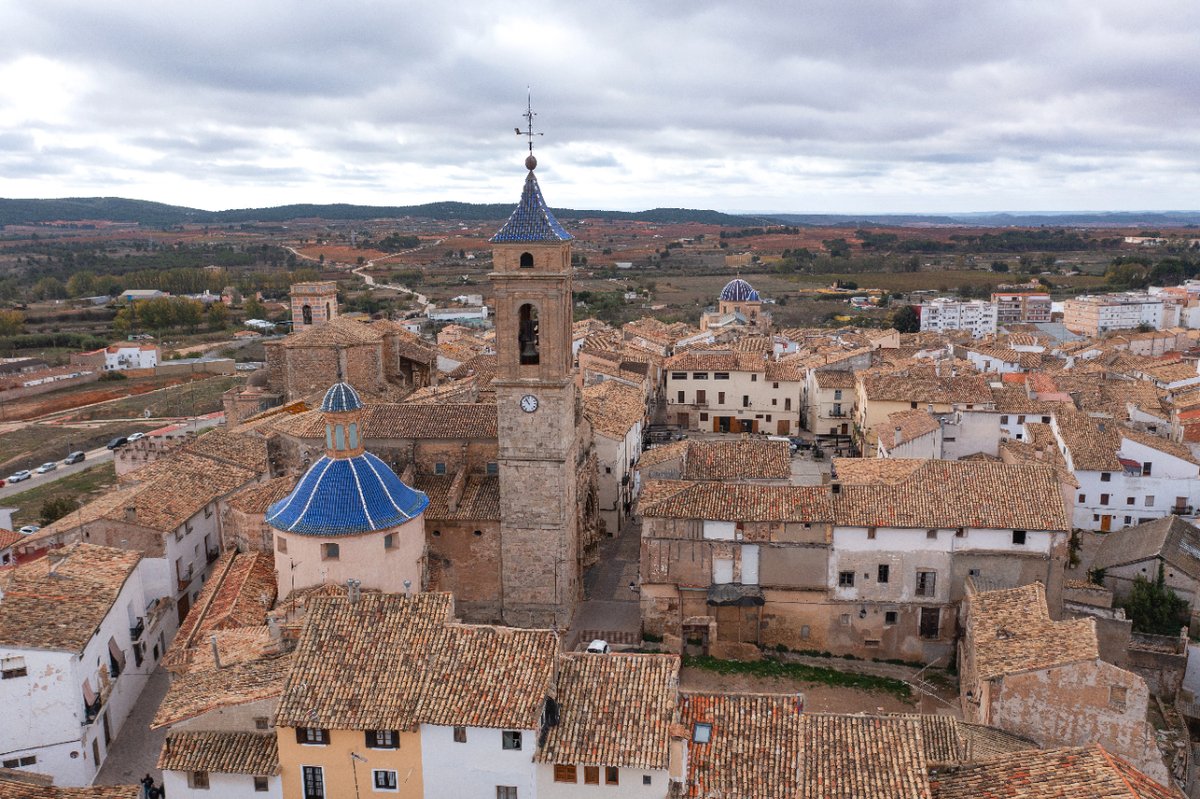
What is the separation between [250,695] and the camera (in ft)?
59.7

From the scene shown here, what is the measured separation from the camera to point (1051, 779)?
16.0 m

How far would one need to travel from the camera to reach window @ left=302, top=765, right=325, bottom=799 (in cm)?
1694

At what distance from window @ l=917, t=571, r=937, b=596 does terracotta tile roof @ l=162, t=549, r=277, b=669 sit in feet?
60.9

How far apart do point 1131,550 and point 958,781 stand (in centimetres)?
1995

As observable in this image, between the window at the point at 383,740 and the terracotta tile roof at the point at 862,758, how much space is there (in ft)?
23.8

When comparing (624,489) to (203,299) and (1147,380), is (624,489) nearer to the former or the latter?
(1147,380)

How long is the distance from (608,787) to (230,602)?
44.3ft

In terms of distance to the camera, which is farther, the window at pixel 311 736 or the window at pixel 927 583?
the window at pixel 927 583

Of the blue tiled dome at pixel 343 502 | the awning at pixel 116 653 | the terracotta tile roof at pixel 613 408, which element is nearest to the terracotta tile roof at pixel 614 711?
the blue tiled dome at pixel 343 502

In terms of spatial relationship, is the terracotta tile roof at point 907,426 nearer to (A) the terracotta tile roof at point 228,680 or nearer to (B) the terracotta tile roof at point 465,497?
(B) the terracotta tile roof at point 465,497

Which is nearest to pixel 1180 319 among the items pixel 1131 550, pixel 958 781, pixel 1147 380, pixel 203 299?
pixel 1147 380

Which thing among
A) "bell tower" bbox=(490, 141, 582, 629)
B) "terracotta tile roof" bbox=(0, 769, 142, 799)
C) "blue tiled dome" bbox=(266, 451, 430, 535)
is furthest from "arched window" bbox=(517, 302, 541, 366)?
"terracotta tile roof" bbox=(0, 769, 142, 799)

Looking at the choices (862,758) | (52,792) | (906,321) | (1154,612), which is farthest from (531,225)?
(906,321)

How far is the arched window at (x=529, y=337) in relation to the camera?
27.4 metres
